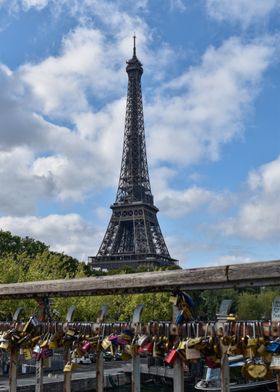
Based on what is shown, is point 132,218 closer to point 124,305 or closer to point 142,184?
point 142,184

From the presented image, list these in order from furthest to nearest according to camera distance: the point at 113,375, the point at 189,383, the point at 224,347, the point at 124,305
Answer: the point at 124,305 → the point at 189,383 → the point at 113,375 → the point at 224,347

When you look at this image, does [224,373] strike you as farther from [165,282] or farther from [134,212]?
[134,212]

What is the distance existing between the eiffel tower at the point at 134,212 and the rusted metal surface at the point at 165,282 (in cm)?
7503

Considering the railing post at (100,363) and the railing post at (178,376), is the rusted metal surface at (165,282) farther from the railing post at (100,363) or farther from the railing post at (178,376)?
the railing post at (178,376)

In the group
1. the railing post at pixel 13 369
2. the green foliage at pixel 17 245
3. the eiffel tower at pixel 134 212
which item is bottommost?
the railing post at pixel 13 369

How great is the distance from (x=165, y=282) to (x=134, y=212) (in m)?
83.1

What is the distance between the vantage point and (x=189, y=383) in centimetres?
3478

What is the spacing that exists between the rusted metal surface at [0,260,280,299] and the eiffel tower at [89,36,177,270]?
7503cm

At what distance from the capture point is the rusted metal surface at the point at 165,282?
397 cm

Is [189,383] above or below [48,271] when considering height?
below

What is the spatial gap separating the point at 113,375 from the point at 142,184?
64.3 meters

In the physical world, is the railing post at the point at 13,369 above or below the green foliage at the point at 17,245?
below

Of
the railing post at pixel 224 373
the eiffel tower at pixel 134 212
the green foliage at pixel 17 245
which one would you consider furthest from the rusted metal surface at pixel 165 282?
the eiffel tower at pixel 134 212

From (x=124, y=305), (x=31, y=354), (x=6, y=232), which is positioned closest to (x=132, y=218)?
(x=6, y=232)
